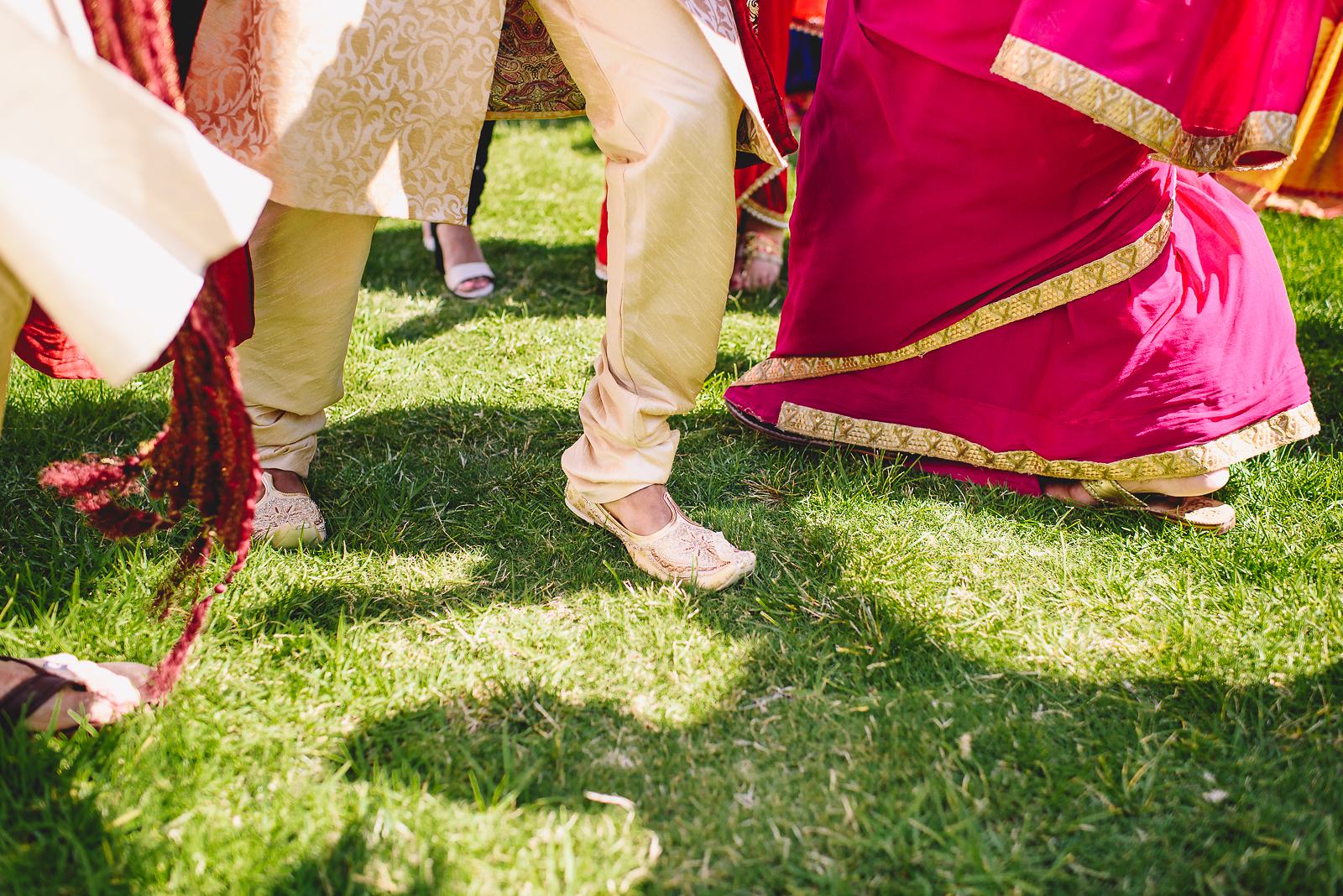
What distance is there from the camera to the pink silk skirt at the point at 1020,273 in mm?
1836

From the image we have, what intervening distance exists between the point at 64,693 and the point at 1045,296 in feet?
5.93

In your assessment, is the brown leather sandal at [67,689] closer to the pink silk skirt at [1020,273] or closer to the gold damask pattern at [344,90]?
the gold damask pattern at [344,90]

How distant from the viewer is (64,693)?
1.39 metres

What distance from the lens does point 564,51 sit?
158 centimetres

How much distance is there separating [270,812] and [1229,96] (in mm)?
1789

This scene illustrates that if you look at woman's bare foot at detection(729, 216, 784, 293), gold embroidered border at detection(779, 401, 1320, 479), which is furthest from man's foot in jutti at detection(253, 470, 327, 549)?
woman's bare foot at detection(729, 216, 784, 293)

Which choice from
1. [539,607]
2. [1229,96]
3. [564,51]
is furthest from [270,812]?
[1229,96]

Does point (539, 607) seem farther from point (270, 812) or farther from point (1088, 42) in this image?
point (1088, 42)

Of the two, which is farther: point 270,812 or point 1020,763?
point 1020,763

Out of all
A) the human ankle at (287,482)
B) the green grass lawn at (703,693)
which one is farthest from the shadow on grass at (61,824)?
the human ankle at (287,482)

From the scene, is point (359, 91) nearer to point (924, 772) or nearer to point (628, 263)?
point (628, 263)

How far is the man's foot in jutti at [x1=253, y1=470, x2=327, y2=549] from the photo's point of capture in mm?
1859

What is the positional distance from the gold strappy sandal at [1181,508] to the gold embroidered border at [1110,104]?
67 centimetres

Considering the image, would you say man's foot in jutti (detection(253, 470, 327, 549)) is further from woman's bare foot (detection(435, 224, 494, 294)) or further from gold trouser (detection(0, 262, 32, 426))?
woman's bare foot (detection(435, 224, 494, 294))
